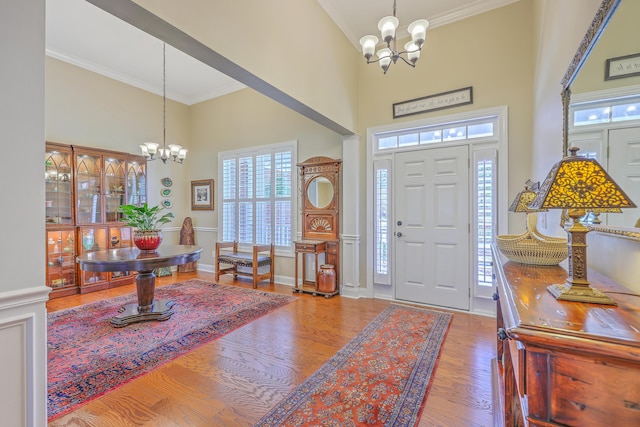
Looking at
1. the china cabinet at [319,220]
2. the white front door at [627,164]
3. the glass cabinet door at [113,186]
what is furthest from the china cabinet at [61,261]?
the white front door at [627,164]

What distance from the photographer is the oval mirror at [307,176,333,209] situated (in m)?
4.52

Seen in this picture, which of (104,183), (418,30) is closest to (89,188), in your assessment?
(104,183)

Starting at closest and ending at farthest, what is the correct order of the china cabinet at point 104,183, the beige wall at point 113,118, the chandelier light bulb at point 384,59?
the chandelier light bulb at point 384,59 → the beige wall at point 113,118 → the china cabinet at point 104,183

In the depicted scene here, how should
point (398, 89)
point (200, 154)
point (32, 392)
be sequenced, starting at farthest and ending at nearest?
point (200, 154) → point (398, 89) → point (32, 392)

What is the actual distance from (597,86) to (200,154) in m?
6.25

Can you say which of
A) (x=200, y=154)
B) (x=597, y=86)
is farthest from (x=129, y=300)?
(x=597, y=86)

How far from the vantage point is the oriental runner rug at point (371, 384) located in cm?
173

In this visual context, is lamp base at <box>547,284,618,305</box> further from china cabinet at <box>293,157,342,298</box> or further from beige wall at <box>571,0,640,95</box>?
china cabinet at <box>293,157,342,298</box>

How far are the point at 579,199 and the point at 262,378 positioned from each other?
222 centimetres

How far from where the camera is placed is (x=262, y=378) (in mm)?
2154

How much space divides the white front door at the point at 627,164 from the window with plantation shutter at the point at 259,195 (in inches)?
163

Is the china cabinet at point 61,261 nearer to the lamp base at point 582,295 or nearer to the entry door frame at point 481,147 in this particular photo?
the entry door frame at point 481,147

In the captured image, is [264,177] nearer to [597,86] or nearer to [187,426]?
[187,426]

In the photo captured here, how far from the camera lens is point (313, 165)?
461 cm
